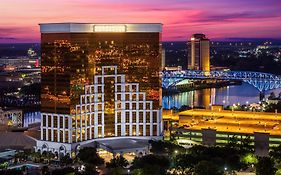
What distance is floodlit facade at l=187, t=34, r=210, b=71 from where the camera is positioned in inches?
3937

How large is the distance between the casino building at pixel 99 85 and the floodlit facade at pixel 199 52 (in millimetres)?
70139

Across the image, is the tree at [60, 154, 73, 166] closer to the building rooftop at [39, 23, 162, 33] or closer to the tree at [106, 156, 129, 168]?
the tree at [106, 156, 129, 168]

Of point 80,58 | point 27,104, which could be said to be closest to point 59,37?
point 80,58

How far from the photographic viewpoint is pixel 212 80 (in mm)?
83688

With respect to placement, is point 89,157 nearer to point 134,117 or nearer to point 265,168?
point 134,117

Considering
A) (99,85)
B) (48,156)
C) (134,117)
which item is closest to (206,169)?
(48,156)

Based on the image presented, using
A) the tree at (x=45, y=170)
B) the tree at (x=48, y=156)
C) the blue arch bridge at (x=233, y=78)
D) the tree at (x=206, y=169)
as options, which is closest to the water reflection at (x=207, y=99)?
the blue arch bridge at (x=233, y=78)

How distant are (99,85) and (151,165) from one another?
7687 millimetres

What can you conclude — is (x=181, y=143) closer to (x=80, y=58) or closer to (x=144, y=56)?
(x=144, y=56)

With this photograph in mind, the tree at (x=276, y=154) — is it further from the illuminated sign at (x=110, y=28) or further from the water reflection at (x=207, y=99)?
the water reflection at (x=207, y=99)

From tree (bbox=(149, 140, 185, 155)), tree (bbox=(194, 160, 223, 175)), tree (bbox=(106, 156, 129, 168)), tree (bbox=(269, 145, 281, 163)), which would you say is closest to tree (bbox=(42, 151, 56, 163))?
tree (bbox=(106, 156, 129, 168))

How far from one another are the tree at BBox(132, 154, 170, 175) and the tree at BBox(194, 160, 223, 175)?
1322 millimetres

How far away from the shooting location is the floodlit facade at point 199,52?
328 ft

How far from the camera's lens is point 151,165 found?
22234mm
